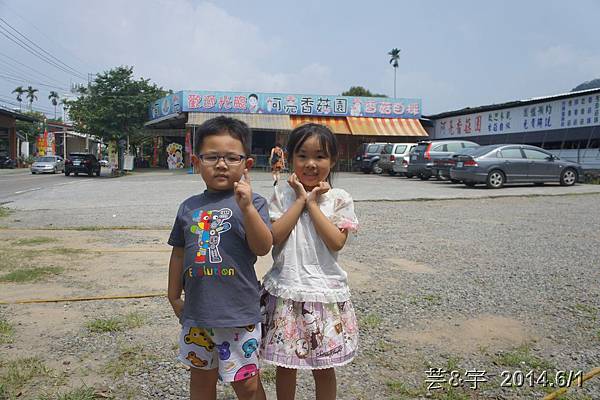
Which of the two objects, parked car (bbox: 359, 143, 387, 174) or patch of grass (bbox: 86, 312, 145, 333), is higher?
parked car (bbox: 359, 143, 387, 174)

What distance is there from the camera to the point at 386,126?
93.6 ft

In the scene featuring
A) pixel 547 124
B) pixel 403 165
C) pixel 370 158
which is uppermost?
pixel 547 124

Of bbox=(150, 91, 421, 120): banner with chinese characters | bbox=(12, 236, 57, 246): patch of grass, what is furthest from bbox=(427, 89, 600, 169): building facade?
bbox=(12, 236, 57, 246): patch of grass

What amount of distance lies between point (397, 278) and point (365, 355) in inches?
74.0

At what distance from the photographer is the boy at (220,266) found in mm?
1853

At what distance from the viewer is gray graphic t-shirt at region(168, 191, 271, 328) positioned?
72.8 inches

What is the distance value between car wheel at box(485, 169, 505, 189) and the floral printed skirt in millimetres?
13374

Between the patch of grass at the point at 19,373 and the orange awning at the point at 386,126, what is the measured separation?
1006 inches

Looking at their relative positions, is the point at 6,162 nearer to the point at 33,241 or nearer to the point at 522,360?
the point at 33,241

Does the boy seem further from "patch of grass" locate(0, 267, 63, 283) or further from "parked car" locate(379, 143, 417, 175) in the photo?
"parked car" locate(379, 143, 417, 175)

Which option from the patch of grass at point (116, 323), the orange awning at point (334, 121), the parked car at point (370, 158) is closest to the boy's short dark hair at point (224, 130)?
the patch of grass at point (116, 323)

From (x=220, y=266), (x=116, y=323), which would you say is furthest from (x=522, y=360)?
(x=116, y=323)

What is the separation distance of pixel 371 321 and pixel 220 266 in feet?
6.24

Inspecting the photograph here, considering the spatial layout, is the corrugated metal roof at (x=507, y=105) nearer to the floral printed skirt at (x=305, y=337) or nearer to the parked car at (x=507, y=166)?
the parked car at (x=507, y=166)
